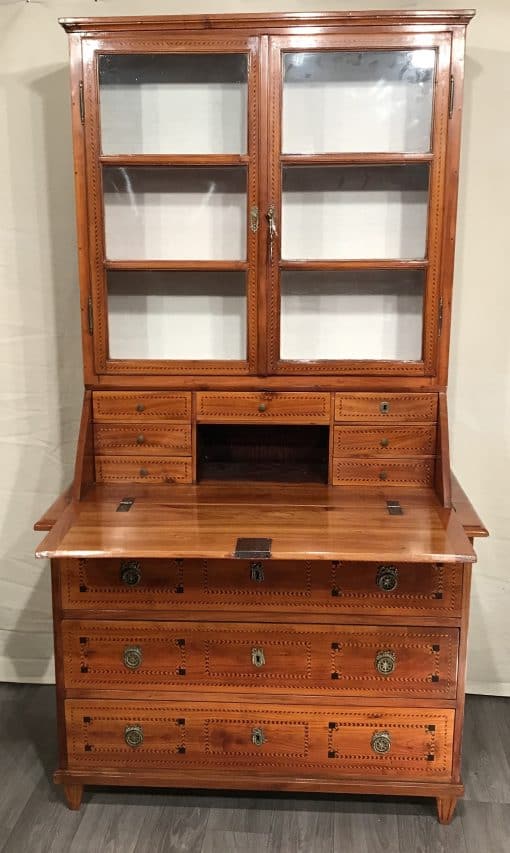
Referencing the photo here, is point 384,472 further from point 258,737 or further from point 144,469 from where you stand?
point 258,737

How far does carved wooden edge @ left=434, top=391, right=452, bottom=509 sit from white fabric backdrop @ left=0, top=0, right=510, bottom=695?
0.47m

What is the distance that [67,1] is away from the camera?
249 cm

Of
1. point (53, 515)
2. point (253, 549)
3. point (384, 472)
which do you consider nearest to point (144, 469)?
point (53, 515)

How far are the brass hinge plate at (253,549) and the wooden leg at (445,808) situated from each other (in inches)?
35.4

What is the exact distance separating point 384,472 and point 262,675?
0.64 meters

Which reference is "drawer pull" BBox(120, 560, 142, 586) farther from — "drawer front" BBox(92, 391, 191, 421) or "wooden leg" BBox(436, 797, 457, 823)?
"wooden leg" BBox(436, 797, 457, 823)

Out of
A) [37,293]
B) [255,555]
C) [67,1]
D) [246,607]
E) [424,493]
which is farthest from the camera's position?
[37,293]

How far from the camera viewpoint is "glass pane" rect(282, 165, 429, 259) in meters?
2.16

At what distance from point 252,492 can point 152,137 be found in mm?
1005

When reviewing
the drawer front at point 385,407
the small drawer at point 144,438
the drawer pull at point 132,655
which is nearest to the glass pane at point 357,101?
the drawer front at point 385,407

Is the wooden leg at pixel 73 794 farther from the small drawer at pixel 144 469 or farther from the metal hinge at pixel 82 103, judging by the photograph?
the metal hinge at pixel 82 103

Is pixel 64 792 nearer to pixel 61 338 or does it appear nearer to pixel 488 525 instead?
pixel 61 338

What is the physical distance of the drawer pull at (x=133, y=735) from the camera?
84.0 inches

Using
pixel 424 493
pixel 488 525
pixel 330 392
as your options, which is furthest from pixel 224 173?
pixel 488 525
